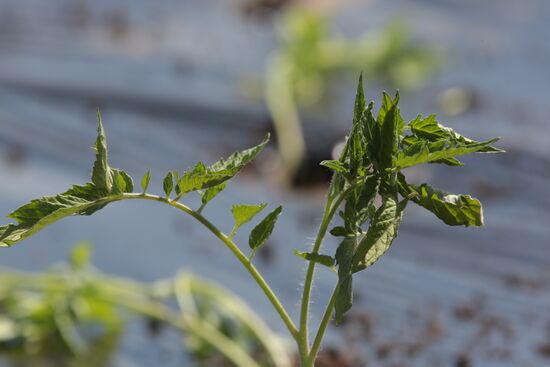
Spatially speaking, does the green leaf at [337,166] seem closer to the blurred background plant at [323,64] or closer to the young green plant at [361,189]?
the young green plant at [361,189]

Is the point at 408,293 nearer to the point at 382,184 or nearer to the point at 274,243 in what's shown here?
the point at 274,243

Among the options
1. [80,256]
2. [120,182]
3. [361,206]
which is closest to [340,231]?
[361,206]

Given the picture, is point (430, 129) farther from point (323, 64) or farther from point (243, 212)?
point (323, 64)

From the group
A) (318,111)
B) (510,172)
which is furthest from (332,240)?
(318,111)

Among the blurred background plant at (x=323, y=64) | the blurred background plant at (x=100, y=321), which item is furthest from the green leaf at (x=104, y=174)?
the blurred background plant at (x=323, y=64)

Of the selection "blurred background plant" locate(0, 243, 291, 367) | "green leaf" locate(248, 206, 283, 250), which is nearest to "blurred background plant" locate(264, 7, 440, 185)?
"blurred background plant" locate(0, 243, 291, 367)
